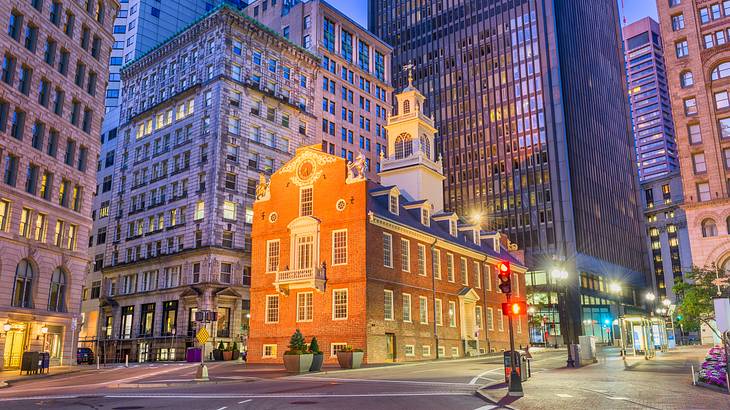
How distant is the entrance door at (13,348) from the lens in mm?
41500

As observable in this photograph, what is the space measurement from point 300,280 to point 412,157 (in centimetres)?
2100

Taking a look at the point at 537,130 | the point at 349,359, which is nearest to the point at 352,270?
the point at 349,359

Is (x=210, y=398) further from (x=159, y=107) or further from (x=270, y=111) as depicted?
(x=159, y=107)

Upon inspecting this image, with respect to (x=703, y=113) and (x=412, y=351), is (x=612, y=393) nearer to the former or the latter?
(x=412, y=351)

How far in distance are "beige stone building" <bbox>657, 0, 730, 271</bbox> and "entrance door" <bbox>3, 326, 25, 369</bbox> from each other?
2498 inches

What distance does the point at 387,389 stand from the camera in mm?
21734

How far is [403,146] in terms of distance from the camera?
61.3m

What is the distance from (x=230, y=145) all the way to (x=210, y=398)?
173 feet

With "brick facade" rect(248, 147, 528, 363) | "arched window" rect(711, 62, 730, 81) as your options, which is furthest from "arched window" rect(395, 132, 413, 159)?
"arched window" rect(711, 62, 730, 81)

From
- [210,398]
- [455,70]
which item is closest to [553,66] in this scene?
[455,70]

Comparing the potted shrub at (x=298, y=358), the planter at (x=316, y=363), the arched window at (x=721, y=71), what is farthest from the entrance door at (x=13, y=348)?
the arched window at (x=721, y=71)

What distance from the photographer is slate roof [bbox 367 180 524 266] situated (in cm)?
4612

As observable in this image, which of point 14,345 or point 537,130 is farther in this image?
point 537,130

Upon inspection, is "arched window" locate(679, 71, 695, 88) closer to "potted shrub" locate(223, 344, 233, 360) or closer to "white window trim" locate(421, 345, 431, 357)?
"white window trim" locate(421, 345, 431, 357)
